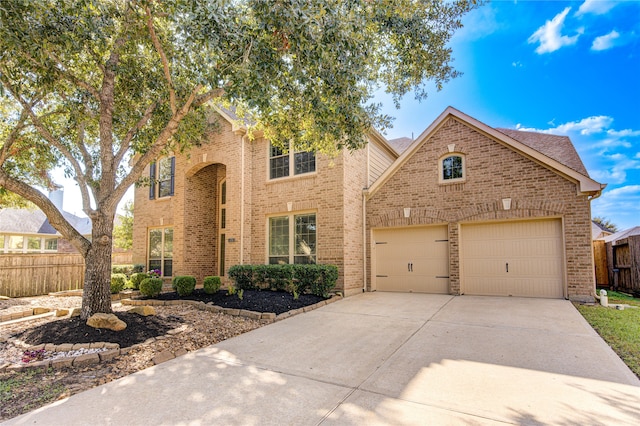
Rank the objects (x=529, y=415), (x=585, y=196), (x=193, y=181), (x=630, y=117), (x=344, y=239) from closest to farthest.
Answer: (x=529, y=415) < (x=585, y=196) < (x=344, y=239) < (x=193, y=181) < (x=630, y=117)

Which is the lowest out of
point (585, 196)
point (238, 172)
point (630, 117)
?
point (585, 196)

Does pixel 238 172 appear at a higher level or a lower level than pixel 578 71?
lower

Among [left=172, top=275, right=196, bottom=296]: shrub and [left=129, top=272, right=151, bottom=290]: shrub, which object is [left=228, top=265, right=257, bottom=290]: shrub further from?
[left=129, top=272, right=151, bottom=290]: shrub

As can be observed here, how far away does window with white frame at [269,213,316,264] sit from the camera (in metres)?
10.7

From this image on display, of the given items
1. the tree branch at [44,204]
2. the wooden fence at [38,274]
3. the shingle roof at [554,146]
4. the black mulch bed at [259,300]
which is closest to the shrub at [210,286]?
the black mulch bed at [259,300]

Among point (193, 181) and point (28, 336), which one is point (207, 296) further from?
point (193, 181)

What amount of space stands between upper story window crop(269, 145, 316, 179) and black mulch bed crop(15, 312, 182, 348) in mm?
6498

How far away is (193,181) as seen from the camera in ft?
44.2

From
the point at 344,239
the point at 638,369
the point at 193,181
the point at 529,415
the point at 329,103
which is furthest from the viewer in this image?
the point at 193,181

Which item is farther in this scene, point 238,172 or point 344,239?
point 238,172

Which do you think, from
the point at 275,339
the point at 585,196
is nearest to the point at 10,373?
the point at 275,339

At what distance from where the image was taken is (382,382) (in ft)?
11.9

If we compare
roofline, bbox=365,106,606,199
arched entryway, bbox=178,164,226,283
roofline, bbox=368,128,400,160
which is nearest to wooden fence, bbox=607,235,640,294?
roofline, bbox=365,106,606,199

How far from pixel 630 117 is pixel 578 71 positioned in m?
6.24
